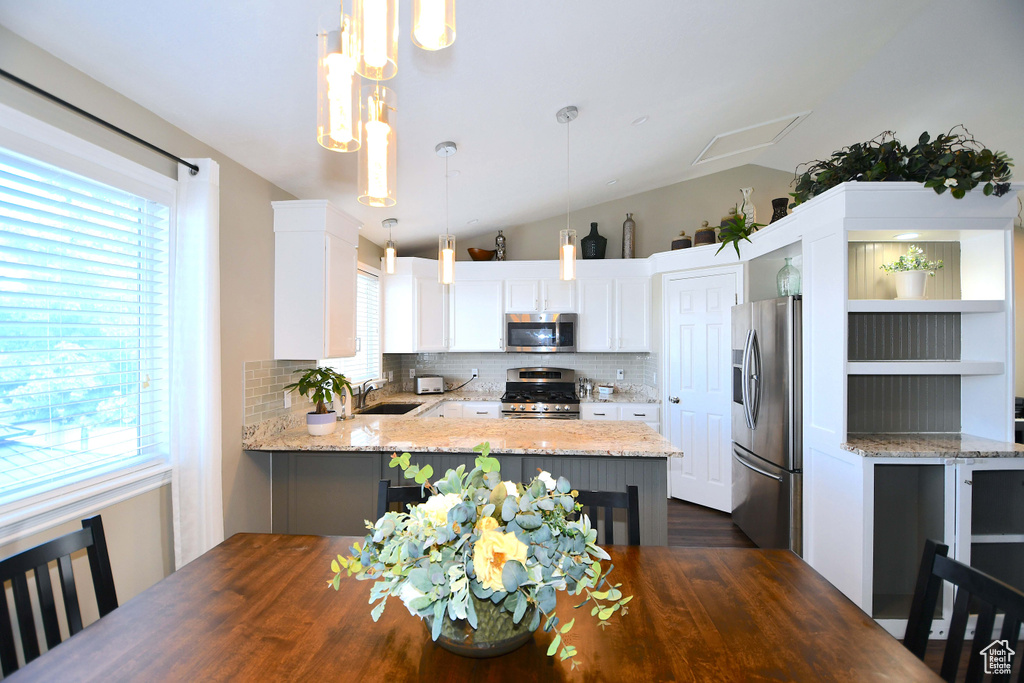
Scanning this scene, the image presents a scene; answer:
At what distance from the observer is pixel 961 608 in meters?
0.95

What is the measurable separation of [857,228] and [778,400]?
1.13 metres

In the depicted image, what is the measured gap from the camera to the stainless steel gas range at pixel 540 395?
14.6 ft

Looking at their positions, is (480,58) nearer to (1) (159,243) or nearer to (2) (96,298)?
(1) (159,243)

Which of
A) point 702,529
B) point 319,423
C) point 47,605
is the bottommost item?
point 702,529

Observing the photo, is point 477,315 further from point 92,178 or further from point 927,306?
point 927,306

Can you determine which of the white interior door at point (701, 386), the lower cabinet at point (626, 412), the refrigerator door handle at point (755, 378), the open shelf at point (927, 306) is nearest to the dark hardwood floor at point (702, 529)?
the white interior door at point (701, 386)

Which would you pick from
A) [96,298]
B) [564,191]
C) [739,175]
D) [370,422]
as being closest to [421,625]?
[96,298]

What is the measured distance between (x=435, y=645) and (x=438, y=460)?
1.52 meters

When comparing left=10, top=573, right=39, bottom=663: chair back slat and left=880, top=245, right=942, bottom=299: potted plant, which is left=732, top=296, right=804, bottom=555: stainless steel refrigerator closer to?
left=880, top=245, right=942, bottom=299: potted plant

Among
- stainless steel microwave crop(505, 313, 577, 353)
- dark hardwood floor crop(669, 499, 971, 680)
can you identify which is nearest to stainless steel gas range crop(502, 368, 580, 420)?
stainless steel microwave crop(505, 313, 577, 353)

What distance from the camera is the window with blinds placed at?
4.67ft

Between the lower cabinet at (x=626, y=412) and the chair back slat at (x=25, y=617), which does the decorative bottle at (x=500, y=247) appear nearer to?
the lower cabinet at (x=626, y=412)

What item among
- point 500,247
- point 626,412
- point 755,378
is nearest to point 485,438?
point 755,378

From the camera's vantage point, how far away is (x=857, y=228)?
2359mm
